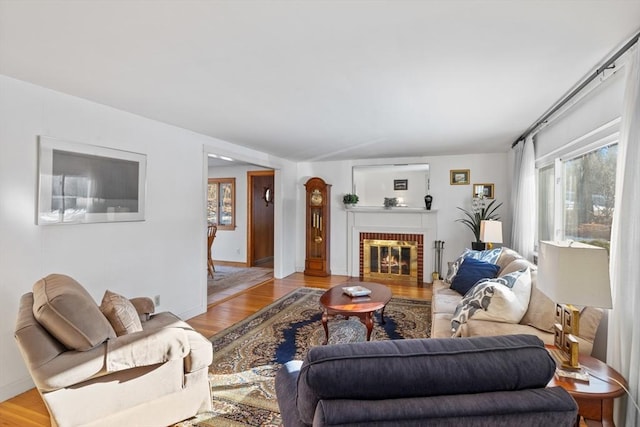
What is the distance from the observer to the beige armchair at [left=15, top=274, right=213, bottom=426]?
1585 millimetres

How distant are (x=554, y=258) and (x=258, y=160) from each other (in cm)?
431

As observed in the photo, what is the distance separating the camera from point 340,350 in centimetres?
102

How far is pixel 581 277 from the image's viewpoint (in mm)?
1457

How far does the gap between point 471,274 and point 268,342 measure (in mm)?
2217

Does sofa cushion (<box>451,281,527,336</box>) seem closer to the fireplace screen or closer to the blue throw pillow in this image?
the blue throw pillow

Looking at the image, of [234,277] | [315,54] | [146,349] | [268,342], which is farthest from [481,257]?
[234,277]

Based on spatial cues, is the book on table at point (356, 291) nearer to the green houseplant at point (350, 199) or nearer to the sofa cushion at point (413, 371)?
the sofa cushion at point (413, 371)

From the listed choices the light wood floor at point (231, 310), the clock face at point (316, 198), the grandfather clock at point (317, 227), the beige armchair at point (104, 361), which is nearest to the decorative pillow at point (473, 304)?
the beige armchair at point (104, 361)

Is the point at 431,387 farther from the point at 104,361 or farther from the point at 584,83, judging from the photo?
the point at 584,83

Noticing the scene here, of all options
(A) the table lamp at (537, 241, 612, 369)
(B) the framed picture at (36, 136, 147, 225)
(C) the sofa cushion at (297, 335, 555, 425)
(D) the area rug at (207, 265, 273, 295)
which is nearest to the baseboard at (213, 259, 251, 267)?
(D) the area rug at (207, 265, 273, 295)

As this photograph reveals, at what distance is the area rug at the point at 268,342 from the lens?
210 cm

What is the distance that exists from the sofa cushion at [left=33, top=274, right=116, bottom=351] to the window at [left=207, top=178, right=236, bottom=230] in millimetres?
5459

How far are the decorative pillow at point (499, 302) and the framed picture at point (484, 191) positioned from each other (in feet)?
11.0

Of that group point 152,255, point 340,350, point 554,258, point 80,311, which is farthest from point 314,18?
point 152,255
